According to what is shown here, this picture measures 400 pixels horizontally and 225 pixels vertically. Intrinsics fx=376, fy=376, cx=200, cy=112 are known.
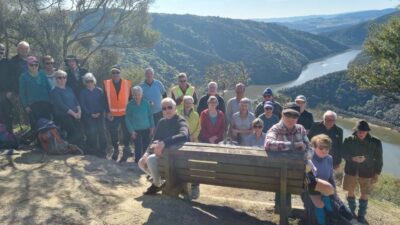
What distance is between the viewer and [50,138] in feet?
27.0

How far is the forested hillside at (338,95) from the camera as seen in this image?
318 ft

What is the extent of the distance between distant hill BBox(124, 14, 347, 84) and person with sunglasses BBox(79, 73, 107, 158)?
3570 inches

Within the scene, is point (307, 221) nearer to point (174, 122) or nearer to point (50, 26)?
point (174, 122)

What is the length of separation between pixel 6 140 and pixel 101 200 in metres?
3.97

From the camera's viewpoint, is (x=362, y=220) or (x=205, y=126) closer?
(x=362, y=220)

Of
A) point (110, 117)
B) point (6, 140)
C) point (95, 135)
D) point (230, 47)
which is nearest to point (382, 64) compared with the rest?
point (110, 117)

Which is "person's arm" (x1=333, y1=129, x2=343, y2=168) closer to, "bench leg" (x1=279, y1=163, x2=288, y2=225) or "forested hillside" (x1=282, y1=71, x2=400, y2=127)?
"bench leg" (x1=279, y1=163, x2=288, y2=225)

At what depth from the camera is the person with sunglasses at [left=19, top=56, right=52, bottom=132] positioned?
A: 315 inches

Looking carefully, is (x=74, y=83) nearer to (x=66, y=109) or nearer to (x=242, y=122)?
(x=66, y=109)

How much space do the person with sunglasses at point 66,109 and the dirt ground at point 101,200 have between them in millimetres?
764

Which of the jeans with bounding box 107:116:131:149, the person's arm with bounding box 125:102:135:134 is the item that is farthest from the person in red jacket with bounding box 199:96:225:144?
the jeans with bounding box 107:116:131:149

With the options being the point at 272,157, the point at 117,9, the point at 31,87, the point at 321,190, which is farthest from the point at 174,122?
the point at 117,9

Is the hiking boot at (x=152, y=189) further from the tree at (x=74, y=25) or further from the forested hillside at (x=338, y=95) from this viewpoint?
the forested hillside at (x=338, y=95)

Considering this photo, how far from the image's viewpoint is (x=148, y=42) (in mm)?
27688
